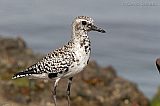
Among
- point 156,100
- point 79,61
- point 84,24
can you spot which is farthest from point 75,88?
point 156,100

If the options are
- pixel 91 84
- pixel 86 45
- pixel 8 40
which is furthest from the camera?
pixel 8 40

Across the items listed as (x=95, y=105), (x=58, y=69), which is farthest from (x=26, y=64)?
(x=58, y=69)

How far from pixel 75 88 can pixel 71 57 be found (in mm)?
13929

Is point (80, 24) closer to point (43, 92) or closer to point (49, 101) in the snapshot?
point (49, 101)

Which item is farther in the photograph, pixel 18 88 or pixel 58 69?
pixel 18 88

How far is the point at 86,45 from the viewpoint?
1873 cm

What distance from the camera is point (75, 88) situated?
107ft

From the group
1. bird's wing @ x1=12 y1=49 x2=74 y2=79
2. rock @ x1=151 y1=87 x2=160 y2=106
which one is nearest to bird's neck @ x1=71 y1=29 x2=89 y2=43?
bird's wing @ x1=12 y1=49 x2=74 y2=79

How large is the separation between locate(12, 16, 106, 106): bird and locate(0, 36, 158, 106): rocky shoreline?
908cm

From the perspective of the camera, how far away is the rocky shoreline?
30714mm

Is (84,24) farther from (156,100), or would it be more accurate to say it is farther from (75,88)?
(75,88)

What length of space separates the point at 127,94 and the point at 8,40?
29.0 ft

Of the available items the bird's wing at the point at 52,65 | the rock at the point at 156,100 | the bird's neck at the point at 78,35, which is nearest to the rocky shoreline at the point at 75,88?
the bird's wing at the point at 52,65

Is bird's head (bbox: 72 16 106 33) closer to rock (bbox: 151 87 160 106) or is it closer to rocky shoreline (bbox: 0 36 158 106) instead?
rock (bbox: 151 87 160 106)
